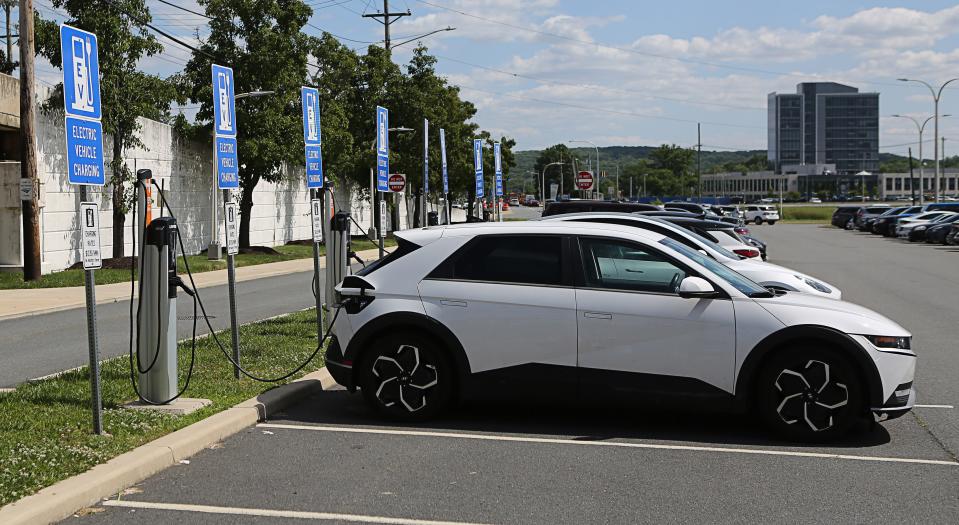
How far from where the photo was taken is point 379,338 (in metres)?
8.48

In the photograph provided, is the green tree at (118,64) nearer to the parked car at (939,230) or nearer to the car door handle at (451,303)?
the car door handle at (451,303)

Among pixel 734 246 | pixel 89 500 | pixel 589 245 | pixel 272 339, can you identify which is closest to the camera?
pixel 89 500

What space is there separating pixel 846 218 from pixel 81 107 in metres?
71.3

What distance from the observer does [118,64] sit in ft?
93.2

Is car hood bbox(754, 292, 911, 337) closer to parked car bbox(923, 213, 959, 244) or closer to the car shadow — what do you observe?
the car shadow

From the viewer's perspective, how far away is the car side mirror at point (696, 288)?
7.82 metres

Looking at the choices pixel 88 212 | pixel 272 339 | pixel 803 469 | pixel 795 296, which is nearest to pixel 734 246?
pixel 272 339

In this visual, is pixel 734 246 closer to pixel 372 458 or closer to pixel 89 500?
pixel 372 458

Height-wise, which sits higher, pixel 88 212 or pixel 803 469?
pixel 88 212

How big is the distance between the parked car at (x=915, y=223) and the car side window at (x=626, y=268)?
46.9 meters

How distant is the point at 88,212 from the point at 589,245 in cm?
373

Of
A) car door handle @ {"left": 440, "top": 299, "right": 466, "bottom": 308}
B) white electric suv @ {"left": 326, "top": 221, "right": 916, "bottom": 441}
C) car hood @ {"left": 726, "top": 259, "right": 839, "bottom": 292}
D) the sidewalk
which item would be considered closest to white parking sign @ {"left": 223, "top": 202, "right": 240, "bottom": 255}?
white electric suv @ {"left": 326, "top": 221, "right": 916, "bottom": 441}

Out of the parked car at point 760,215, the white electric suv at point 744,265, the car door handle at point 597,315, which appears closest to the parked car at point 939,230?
the parked car at point 760,215

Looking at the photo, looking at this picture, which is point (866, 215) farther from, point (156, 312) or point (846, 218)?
point (156, 312)
